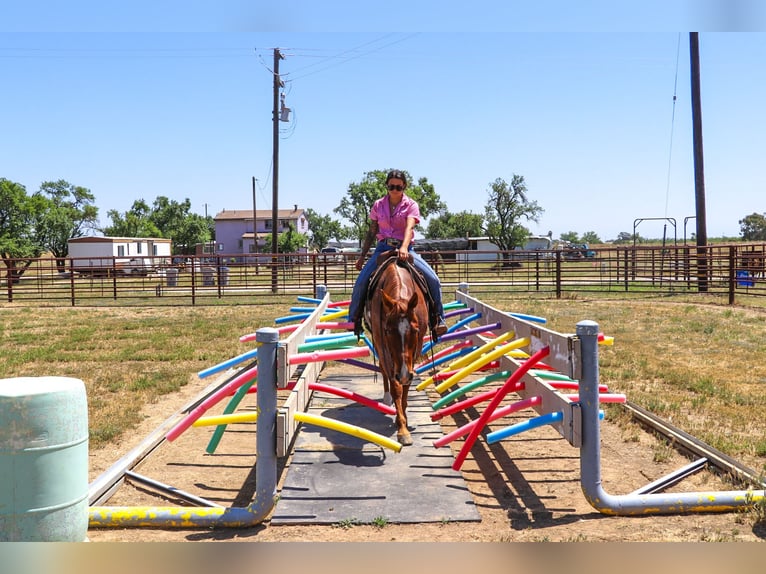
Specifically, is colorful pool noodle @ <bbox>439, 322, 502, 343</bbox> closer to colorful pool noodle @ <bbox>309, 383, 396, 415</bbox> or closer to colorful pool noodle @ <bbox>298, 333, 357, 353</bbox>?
colorful pool noodle @ <bbox>298, 333, 357, 353</bbox>

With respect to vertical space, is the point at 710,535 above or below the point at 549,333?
below

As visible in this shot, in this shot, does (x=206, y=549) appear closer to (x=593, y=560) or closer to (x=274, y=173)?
(x=593, y=560)

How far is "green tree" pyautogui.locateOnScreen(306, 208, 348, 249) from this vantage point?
10296 centimetres

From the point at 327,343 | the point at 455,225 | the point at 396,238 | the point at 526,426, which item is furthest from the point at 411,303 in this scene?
the point at 455,225

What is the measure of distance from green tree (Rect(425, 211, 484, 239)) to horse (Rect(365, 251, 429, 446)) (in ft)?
238

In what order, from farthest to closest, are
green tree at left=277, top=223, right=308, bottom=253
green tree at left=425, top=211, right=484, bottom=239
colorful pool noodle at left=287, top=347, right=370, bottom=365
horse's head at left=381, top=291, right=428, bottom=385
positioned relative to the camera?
green tree at left=425, top=211, right=484, bottom=239 < green tree at left=277, top=223, right=308, bottom=253 < colorful pool noodle at left=287, top=347, right=370, bottom=365 < horse's head at left=381, top=291, right=428, bottom=385

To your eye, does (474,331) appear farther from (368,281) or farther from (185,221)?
(185,221)

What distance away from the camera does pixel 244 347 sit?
11.4 metres

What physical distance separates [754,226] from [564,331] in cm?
8988

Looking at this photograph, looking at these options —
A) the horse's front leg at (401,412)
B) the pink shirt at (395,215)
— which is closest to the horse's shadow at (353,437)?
the horse's front leg at (401,412)

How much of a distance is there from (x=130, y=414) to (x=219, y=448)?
1.53 meters

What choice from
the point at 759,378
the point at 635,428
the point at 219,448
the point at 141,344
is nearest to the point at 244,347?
the point at 141,344

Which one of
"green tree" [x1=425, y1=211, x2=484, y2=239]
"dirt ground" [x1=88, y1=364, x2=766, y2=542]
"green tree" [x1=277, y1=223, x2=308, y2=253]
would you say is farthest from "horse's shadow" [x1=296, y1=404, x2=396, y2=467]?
"green tree" [x1=425, y1=211, x2=484, y2=239]

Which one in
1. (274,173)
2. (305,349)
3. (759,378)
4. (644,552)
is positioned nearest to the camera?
(644,552)
